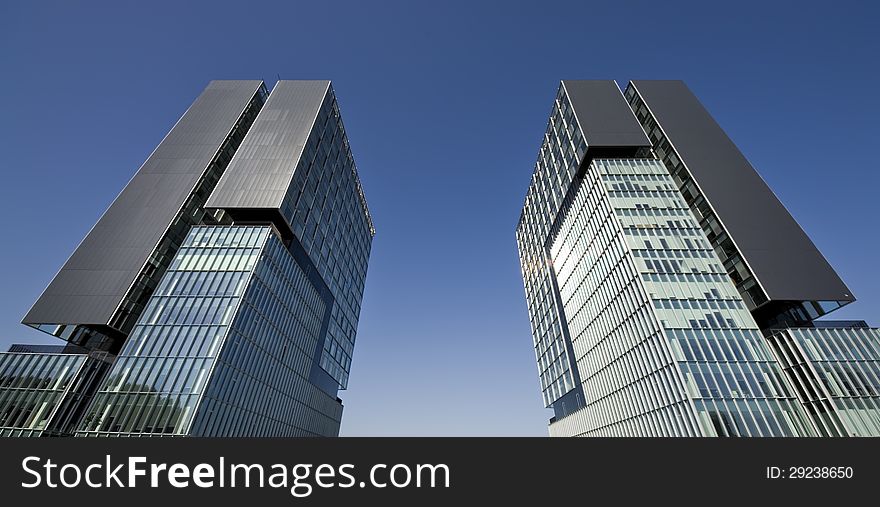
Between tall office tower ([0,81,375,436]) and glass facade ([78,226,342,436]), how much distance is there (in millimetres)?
135

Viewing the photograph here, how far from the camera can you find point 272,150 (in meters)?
64.9

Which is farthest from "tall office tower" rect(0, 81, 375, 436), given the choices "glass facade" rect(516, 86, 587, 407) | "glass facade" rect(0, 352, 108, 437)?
"glass facade" rect(516, 86, 587, 407)

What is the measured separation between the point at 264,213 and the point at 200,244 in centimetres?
946

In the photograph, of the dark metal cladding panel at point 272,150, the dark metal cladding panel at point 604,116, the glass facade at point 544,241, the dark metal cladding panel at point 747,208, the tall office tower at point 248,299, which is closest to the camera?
the tall office tower at point 248,299

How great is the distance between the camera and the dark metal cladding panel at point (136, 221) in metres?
46.6

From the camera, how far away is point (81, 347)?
46469 millimetres

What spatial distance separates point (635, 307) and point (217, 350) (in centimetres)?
4992

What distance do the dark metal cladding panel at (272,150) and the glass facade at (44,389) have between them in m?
24.3

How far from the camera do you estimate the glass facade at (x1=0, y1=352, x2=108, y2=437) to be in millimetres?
41438

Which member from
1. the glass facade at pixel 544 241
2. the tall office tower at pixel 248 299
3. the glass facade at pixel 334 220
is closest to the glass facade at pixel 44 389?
the tall office tower at pixel 248 299

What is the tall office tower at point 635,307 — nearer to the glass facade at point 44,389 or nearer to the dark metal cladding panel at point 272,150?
the dark metal cladding panel at point 272,150

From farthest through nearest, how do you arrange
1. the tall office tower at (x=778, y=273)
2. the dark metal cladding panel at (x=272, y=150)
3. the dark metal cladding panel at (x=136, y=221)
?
the dark metal cladding panel at (x=272, y=150), the dark metal cladding panel at (x=136, y=221), the tall office tower at (x=778, y=273)
